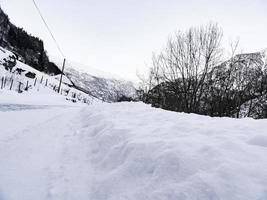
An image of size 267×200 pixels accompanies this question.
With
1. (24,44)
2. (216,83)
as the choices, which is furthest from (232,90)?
(24,44)

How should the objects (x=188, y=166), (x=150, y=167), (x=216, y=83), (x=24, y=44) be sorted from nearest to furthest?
(x=188, y=166)
(x=150, y=167)
(x=216, y=83)
(x=24, y=44)

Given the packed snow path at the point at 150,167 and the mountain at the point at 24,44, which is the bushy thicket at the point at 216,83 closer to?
the packed snow path at the point at 150,167

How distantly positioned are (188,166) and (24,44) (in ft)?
244

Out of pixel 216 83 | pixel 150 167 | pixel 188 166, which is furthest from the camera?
pixel 216 83

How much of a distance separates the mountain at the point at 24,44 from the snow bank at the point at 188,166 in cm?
6329

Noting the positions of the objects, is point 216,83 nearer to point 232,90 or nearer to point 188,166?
point 232,90

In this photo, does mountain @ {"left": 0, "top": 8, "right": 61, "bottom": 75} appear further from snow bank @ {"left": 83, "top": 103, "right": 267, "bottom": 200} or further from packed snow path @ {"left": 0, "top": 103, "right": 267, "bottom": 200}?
snow bank @ {"left": 83, "top": 103, "right": 267, "bottom": 200}

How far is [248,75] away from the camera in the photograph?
62.4ft

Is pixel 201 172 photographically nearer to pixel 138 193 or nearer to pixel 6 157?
pixel 138 193

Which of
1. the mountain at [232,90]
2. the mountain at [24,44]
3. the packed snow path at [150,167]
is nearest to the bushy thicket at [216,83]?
the mountain at [232,90]

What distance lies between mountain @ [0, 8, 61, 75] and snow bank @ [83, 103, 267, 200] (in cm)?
6329

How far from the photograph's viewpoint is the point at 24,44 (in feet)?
222

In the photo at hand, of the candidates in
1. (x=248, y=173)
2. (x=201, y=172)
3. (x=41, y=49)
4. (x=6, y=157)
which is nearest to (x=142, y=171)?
(x=201, y=172)

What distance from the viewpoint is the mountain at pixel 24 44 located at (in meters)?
60.8
